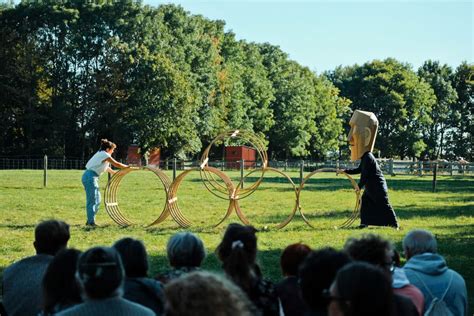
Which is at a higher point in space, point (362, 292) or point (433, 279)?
point (362, 292)

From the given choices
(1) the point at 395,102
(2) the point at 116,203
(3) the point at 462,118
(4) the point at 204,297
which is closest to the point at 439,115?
(3) the point at 462,118

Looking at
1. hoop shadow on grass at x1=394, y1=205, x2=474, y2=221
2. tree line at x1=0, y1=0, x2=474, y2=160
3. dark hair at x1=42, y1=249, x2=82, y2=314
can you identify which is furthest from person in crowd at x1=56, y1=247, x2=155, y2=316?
tree line at x1=0, y1=0, x2=474, y2=160

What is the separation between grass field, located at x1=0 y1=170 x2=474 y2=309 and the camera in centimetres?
1066

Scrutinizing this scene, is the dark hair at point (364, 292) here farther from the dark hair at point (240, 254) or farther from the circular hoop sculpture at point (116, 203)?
the circular hoop sculpture at point (116, 203)

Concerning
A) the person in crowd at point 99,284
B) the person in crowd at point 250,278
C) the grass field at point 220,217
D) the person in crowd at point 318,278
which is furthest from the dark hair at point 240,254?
the grass field at point 220,217

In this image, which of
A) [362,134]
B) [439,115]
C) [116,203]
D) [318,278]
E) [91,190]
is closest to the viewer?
[318,278]

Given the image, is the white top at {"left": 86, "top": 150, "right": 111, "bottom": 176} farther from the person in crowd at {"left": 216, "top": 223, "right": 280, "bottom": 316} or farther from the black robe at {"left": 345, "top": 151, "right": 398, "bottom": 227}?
the person in crowd at {"left": 216, "top": 223, "right": 280, "bottom": 316}

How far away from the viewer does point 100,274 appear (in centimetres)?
328

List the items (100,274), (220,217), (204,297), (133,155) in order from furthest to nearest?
1. (133,155)
2. (220,217)
3. (100,274)
4. (204,297)

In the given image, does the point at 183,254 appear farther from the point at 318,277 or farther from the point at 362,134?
the point at 362,134

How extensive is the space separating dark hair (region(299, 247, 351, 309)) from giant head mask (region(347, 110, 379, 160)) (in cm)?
1094

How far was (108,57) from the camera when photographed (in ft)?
159

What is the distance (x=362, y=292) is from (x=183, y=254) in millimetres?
1825

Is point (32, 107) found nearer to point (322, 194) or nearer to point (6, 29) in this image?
point (6, 29)
